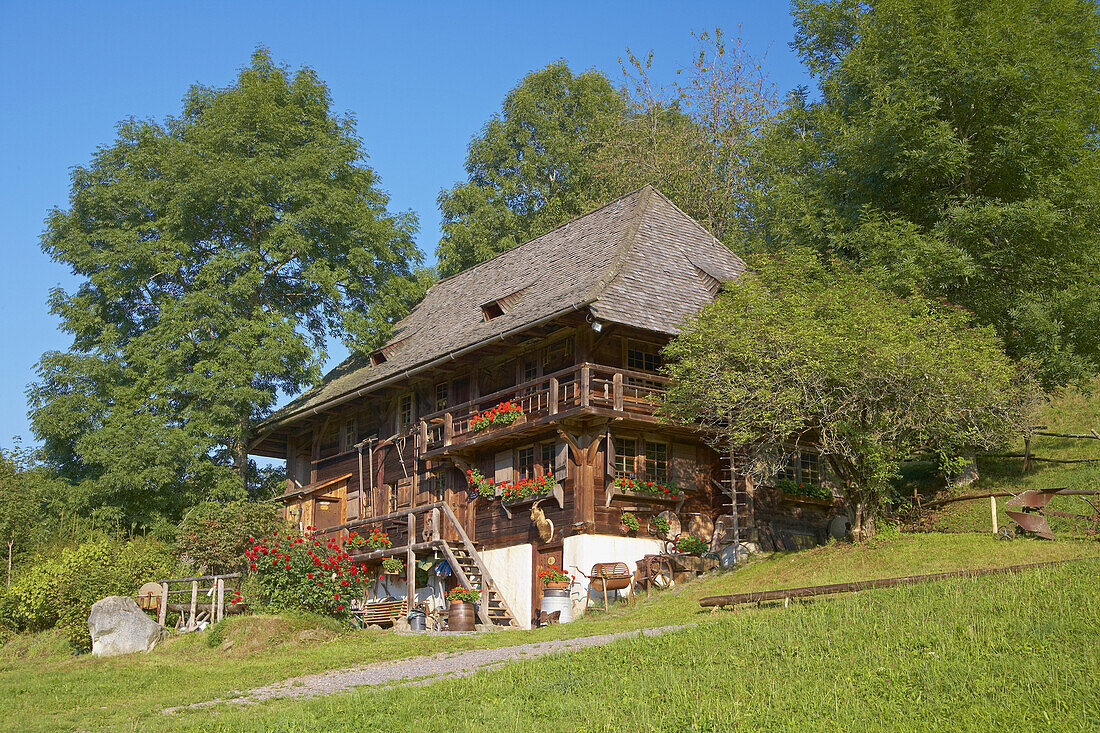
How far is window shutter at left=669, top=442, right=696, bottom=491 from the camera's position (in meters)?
26.7

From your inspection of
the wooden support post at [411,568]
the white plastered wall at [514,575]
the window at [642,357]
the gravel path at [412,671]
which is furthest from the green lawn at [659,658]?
the window at [642,357]

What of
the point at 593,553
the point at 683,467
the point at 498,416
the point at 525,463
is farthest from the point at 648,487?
the point at 498,416

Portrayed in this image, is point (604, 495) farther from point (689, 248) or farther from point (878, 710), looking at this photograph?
point (878, 710)

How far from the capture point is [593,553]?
24906mm

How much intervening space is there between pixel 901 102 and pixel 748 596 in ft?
47.0

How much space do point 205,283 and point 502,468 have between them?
13.3 meters

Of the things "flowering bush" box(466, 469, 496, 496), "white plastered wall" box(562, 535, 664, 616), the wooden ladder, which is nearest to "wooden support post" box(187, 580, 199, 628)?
the wooden ladder

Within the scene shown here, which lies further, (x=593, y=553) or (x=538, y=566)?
(x=538, y=566)

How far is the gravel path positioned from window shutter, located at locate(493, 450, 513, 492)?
30.4 ft

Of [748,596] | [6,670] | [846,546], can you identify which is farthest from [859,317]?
[6,670]

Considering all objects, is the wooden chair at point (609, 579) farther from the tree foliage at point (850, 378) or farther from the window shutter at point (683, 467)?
the tree foliage at point (850, 378)

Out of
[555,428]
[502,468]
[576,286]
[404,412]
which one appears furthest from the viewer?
[404,412]

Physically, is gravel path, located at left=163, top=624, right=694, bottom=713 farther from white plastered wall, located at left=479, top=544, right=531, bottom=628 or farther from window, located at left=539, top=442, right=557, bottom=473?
window, located at left=539, top=442, right=557, bottom=473

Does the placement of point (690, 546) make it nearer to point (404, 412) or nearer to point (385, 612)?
point (385, 612)
